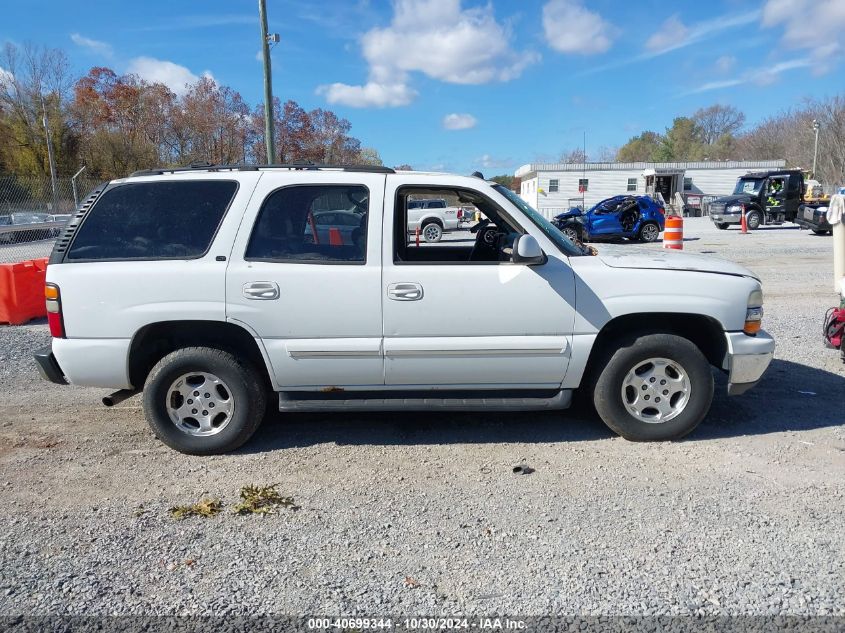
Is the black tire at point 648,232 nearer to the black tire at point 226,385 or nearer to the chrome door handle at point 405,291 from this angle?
the chrome door handle at point 405,291

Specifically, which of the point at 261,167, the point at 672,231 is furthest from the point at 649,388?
the point at 672,231

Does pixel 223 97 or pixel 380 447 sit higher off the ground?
pixel 223 97

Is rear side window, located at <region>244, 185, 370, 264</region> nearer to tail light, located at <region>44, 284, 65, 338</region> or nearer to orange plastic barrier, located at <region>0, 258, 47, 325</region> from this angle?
tail light, located at <region>44, 284, 65, 338</region>

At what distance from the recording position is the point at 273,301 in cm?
414

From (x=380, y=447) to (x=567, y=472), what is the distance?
131cm

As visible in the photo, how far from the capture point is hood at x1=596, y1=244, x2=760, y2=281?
14.1 feet

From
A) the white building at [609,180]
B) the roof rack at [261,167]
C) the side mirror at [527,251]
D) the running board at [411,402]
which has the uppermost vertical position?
the white building at [609,180]

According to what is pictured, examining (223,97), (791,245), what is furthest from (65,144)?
(791,245)

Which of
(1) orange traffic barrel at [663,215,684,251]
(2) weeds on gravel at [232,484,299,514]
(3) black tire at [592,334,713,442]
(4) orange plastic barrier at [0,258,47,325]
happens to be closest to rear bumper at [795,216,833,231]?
(1) orange traffic barrel at [663,215,684,251]

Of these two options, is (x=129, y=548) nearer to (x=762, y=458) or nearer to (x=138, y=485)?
(x=138, y=485)

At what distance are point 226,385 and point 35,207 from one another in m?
25.5

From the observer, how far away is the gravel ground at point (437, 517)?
9.18 feet

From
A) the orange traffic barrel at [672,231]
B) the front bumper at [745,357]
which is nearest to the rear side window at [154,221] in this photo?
the front bumper at [745,357]

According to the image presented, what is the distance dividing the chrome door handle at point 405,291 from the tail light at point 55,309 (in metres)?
2.18
